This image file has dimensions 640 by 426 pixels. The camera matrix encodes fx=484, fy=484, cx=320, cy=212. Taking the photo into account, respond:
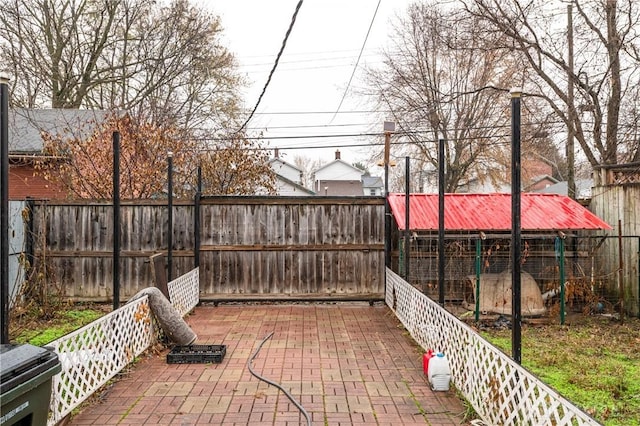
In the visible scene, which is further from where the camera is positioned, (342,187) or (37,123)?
(342,187)

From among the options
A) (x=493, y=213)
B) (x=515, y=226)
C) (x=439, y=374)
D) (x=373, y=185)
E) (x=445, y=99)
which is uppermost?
(x=445, y=99)

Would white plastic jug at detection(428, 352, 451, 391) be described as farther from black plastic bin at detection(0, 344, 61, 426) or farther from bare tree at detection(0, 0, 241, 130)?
bare tree at detection(0, 0, 241, 130)

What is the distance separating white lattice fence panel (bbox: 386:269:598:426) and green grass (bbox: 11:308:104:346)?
479 centimetres

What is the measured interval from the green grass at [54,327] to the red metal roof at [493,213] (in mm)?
5421

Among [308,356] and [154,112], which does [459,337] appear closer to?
[308,356]

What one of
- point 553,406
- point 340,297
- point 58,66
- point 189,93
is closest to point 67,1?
point 58,66

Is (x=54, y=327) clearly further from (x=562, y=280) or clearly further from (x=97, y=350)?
(x=562, y=280)

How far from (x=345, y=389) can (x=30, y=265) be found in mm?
6814

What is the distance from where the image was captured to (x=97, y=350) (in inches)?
187

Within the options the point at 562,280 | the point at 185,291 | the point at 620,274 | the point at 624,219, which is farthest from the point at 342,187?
the point at 562,280

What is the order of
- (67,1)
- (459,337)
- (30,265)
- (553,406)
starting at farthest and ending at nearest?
(67,1)
(30,265)
(459,337)
(553,406)

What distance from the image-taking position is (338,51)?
17281 millimetres

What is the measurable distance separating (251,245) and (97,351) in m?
4.65

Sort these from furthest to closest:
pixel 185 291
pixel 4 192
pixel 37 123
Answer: pixel 37 123, pixel 185 291, pixel 4 192
